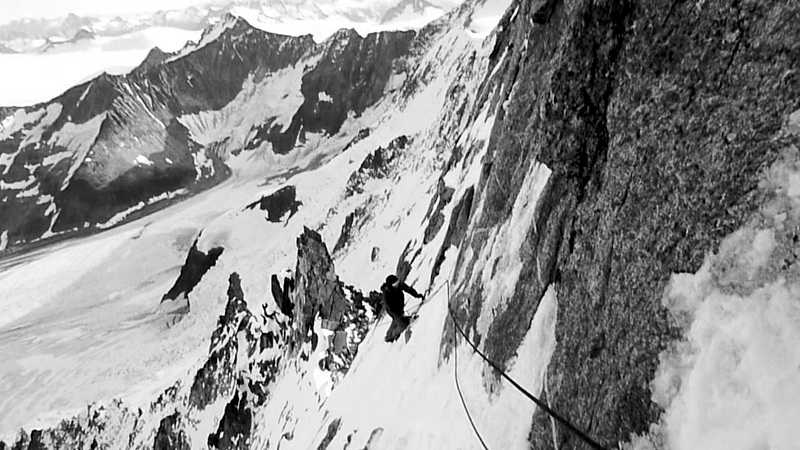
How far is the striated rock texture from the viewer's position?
371 centimetres

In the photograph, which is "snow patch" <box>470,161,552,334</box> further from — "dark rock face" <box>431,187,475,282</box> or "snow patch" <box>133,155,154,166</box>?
"snow patch" <box>133,155,154,166</box>

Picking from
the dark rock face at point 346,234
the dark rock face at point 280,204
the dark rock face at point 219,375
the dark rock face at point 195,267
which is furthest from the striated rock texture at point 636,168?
the dark rock face at point 195,267

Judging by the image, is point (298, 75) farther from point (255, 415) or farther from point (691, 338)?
point (691, 338)

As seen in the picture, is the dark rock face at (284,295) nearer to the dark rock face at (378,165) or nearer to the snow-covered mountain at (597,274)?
the snow-covered mountain at (597,274)

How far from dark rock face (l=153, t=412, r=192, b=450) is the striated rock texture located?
2812 centimetres

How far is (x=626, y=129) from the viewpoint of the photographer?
5000mm

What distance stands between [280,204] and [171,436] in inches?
1908

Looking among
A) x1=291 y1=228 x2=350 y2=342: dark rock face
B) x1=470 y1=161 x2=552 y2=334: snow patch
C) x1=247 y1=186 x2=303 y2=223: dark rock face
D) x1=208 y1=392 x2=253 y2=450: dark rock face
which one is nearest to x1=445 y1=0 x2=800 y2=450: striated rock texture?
x1=470 y1=161 x2=552 y2=334: snow patch

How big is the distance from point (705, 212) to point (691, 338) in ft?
3.12

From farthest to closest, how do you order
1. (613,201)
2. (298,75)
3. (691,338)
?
1. (298,75)
2. (613,201)
3. (691,338)

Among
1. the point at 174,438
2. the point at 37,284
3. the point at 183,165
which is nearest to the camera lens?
the point at 174,438

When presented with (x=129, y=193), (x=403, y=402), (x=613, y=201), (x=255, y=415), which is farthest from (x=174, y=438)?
(x=129, y=193)

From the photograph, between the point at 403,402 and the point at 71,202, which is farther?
the point at 71,202

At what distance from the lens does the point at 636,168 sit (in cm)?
471
